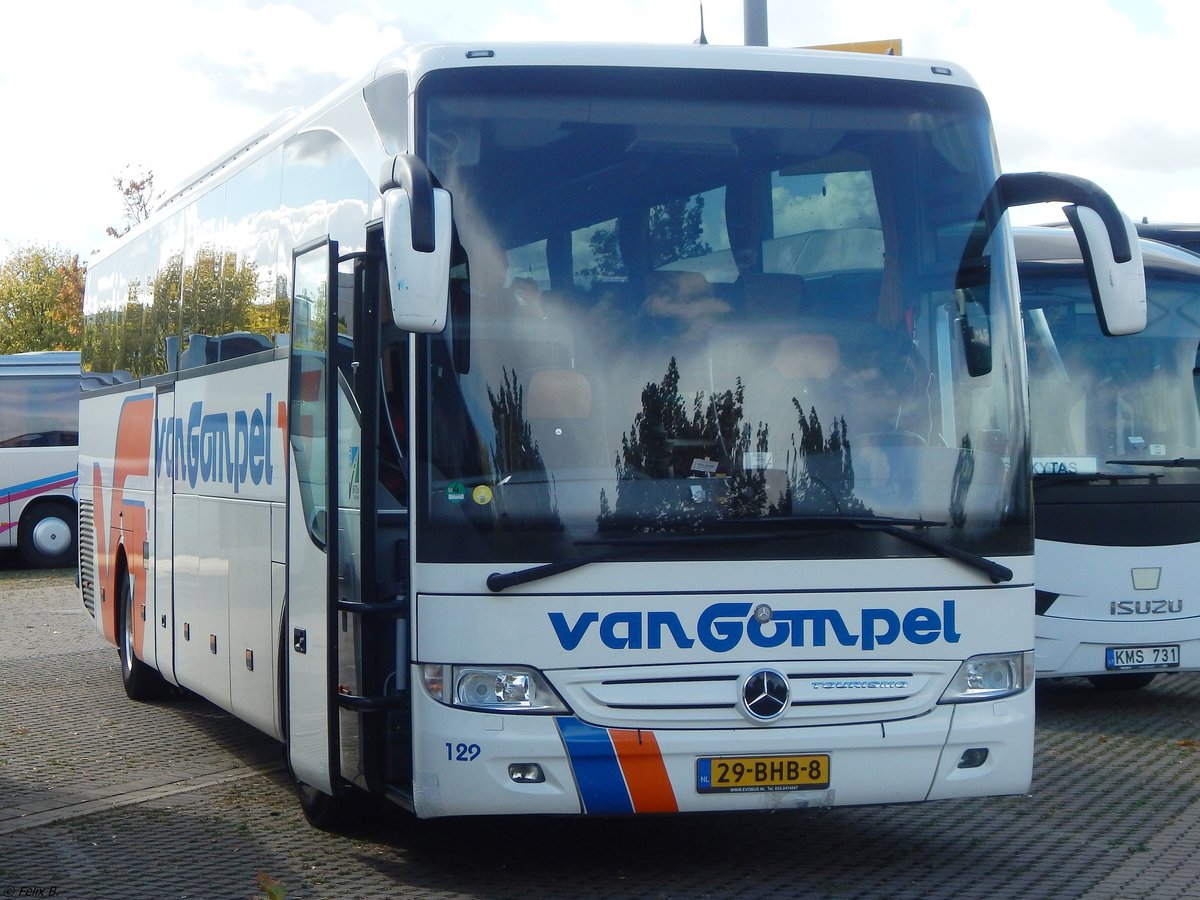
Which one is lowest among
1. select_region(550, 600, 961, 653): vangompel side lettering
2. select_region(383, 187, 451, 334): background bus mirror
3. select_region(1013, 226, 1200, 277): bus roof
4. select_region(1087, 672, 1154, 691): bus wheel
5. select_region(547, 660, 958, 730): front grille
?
select_region(1087, 672, 1154, 691): bus wheel

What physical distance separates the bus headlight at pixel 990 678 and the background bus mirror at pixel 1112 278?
1.38 meters

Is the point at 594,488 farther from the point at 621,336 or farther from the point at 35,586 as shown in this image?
the point at 35,586

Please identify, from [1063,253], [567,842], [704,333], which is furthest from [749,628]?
[1063,253]

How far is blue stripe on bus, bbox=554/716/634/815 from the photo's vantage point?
643 centimetres

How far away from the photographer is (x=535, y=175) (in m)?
6.68

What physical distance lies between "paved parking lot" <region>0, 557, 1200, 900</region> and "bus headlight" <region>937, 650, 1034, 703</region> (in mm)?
792

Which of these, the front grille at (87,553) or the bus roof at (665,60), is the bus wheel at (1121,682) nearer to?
the bus roof at (665,60)

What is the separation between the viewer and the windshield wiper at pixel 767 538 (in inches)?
253

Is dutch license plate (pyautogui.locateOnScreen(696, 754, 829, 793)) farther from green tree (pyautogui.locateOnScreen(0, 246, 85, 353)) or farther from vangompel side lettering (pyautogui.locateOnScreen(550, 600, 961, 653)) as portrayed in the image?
green tree (pyautogui.locateOnScreen(0, 246, 85, 353))

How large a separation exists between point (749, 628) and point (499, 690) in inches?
39.0

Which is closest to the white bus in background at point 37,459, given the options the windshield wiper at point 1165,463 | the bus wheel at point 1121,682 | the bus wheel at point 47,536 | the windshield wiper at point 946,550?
the bus wheel at point 47,536

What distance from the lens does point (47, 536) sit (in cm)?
2622

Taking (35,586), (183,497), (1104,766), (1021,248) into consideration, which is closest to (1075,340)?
(1021,248)

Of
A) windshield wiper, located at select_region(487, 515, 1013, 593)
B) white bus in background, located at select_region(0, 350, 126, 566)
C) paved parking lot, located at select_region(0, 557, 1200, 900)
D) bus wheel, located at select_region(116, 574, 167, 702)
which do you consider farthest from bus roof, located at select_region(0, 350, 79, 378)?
windshield wiper, located at select_region(487, 515, 1013, 593)
